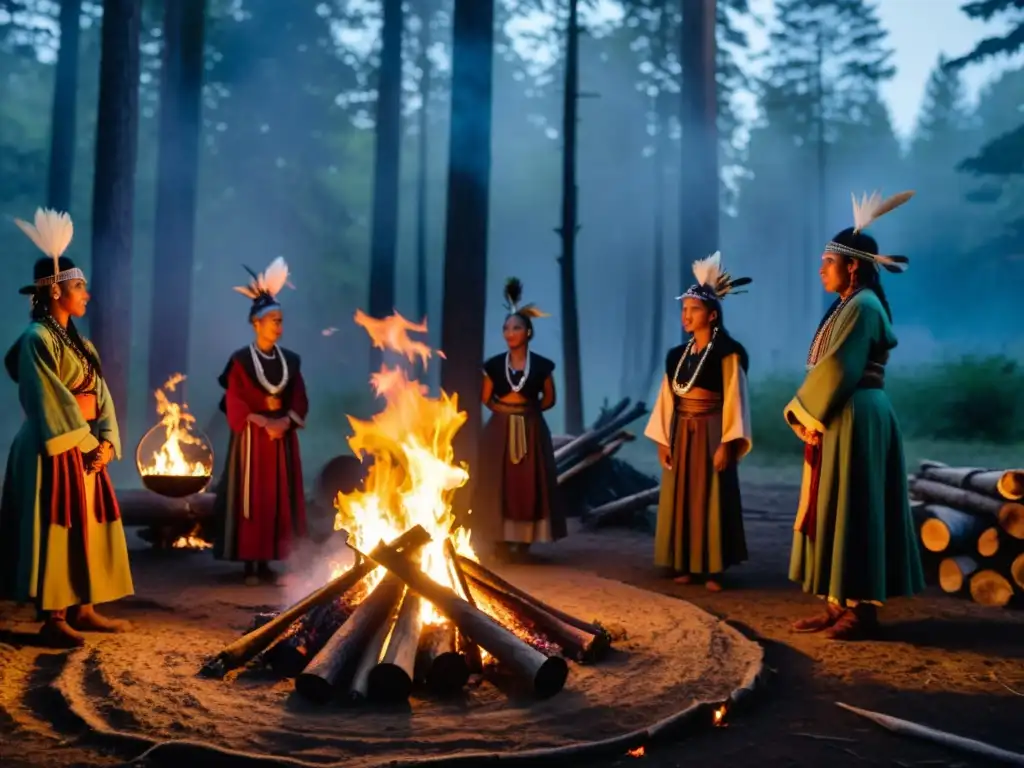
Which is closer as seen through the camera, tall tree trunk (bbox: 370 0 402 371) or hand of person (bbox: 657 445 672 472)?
hand of person (bbox: 657 445 672 472)

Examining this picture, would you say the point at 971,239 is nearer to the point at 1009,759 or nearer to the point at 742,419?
the point at 742,419

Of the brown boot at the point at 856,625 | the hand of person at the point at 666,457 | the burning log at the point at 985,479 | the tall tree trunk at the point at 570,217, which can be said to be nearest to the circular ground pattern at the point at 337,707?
the brown boot at the point at 856,625

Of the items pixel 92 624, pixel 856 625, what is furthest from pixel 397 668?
pixel 856 625

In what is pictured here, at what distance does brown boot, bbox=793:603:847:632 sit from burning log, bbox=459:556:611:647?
4.71ft

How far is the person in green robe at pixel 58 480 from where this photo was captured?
4.85 m

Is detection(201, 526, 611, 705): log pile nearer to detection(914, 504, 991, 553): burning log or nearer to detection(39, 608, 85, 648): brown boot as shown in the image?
detection(39, 608, 85, 648): brown boot

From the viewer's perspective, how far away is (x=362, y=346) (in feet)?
109

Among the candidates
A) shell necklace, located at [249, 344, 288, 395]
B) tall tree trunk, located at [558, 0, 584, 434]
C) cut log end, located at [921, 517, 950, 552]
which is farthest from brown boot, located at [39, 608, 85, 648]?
tall tree trunk, located at [558, 0, 584, 434]

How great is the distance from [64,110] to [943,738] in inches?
805

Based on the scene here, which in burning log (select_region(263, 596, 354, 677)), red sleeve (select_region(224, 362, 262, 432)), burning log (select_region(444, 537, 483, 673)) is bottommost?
burning log (select_region(263, 596, 354, 677))

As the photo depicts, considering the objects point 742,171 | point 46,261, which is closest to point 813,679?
point 46,261

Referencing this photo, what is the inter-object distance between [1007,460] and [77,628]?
17898 mm

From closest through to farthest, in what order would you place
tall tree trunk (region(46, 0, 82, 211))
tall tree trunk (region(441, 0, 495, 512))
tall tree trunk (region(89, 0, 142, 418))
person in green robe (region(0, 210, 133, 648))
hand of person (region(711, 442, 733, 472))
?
person in green robe (region(0, 210, 133, 648))
hand of person (region(711, 442, 733, 472))
tall tree trunk (region(441, 0, 495, 512))
tall tree trunk (region(89, 0, 142, 418))
tall tree trunk (region(46, 0, 82, 211))

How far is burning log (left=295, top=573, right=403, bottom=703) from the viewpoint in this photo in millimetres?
3850
